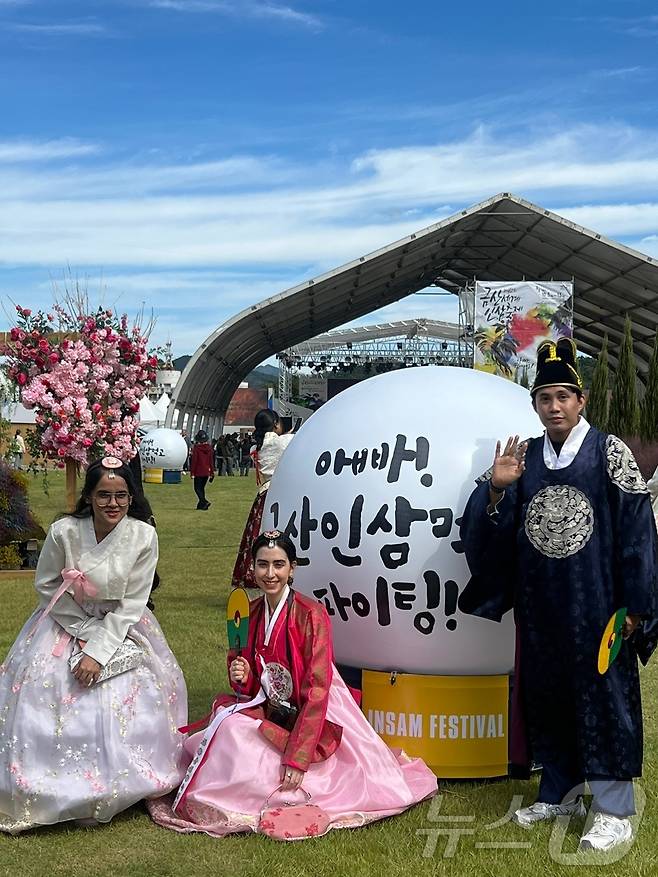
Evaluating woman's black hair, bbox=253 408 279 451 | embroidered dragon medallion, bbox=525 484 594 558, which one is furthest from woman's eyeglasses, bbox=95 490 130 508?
woman's black hair, bbox=253 408 279 451

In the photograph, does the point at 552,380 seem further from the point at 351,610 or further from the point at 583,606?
the point at 351,610

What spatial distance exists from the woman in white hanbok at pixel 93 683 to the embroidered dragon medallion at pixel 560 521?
175cm

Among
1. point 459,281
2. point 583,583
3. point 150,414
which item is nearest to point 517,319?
point 459,281

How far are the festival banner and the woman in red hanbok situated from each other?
25296mm

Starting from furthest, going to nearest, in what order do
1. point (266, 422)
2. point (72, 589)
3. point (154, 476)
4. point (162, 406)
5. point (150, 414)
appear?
1. point (162, 406)
2. point (150, 414)
3. point (154, 476)
4. point (266, 422)
5. point (72, 589)

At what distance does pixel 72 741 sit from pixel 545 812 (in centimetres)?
204

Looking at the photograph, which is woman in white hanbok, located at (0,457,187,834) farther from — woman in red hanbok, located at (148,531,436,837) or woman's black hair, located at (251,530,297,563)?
woman's black hair, located at (251,530,297,563)

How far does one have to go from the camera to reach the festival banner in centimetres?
2970

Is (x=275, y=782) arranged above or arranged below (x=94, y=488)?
below

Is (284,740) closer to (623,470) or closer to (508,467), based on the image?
(508,467)

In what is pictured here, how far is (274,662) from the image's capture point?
4.79 metres

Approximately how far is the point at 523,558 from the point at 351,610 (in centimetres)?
94

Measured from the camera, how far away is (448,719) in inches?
201

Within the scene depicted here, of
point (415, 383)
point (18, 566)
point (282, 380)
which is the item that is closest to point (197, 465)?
point (18, 566)
